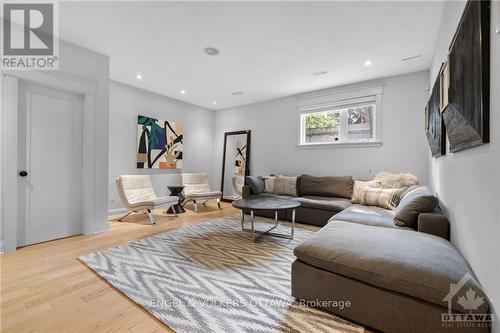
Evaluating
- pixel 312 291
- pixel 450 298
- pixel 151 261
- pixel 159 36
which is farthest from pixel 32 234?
pixel 450 298

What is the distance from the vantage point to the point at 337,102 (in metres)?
4.40

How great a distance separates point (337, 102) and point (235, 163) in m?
2.98

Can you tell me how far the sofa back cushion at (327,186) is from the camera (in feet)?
13.0

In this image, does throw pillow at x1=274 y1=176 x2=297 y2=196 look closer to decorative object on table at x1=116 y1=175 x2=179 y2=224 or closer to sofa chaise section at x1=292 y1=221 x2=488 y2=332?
decorative object on table at x1=116 y1=175 x2=179 y2=224

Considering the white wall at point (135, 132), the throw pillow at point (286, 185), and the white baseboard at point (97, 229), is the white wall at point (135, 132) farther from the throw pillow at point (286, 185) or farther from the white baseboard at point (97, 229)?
the throw pillow at point (286, 185)

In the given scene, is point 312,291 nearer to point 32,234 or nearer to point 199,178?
point 32,234

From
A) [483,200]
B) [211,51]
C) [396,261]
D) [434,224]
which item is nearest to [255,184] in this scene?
[211,51]

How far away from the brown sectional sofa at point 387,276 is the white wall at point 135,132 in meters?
3.76

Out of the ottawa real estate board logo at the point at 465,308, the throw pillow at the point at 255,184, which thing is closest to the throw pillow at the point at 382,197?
the throw pillow at the point at 255,184

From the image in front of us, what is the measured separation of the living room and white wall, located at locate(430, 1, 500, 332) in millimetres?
16

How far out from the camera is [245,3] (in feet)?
6.99

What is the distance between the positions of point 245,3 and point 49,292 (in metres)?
3.13

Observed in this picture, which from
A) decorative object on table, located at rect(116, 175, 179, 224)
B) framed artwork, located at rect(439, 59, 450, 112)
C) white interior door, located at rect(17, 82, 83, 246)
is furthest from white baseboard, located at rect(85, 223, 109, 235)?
framed artwork, located at rect(439, 59, 450, 112)

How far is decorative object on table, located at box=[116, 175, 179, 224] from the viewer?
147 inches
